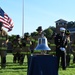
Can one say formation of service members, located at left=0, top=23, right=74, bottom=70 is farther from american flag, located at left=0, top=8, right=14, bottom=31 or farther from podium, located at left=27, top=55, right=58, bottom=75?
podium, located at left=27, top=55, right=58, bottom=75

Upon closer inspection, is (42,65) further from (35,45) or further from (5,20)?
(5,20)

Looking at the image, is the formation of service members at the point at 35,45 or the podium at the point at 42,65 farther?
the formation of service members at the point at 35,45

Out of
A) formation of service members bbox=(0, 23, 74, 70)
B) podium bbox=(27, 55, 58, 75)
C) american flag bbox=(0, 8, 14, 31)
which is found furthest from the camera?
american flag bbox=(0, 8, 14, 31)

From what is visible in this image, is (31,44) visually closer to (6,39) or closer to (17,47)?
(17,47)

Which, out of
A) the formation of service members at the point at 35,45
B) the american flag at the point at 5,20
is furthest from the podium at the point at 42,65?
the american flag at the point at 5,20

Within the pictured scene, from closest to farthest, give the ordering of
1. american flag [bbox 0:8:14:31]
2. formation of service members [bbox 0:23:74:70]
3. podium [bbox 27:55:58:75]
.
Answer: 1. podium [bbox 27:55:58:75]
2. formation of service members [bbox 0:23:74:70]
3. american flag [bbox 0:8:14:31]

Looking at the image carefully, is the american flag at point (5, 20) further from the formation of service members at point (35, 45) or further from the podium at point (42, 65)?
the podium at point (42, 65)

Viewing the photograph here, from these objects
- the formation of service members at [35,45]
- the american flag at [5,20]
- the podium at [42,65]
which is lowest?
the podium at [42,65]

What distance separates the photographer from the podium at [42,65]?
320 inches

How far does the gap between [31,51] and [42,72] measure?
8.42 meters

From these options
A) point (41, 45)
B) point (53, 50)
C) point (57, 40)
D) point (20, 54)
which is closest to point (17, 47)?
point (20, 54)

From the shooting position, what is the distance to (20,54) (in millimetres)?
16891

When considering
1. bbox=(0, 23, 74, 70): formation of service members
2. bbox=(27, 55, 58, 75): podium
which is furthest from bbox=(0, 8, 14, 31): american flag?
bbox=(27, 55, 58, 75): podium

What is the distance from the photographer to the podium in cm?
814
